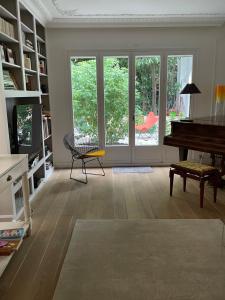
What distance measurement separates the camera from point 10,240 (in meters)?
2.28

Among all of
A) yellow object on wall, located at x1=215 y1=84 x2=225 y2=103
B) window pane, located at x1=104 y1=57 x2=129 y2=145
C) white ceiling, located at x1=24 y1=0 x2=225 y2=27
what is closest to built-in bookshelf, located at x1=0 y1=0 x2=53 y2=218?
white ceiling, located at x1=24 y1=0 x2=225 y2=27

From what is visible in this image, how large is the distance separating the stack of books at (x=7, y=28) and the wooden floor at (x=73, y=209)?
214 cm

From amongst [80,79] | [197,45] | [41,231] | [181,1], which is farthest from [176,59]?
[41,231]

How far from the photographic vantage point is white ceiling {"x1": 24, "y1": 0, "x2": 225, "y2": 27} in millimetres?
3719

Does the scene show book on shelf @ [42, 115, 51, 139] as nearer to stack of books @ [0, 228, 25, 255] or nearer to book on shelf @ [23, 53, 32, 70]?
book on shelf @ [23, 53, 32, 70]

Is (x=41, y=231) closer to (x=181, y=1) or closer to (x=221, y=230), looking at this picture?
(x=221, y=230)

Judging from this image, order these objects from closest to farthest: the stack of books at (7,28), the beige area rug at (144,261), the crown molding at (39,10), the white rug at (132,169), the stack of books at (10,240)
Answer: the beige area rug at (144,261), the stack of books at (10,240), the stack of books at (7,28), the crown molding at (39,10), the white rug at (132,169)

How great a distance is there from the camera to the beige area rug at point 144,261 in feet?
6.12

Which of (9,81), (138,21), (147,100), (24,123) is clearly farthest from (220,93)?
(9,81)

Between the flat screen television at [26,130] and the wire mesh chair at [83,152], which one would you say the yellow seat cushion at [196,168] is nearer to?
the wire mesh chair at [83,152]

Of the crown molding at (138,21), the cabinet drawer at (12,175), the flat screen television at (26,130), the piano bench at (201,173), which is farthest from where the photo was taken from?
the crown molding at (138,21)

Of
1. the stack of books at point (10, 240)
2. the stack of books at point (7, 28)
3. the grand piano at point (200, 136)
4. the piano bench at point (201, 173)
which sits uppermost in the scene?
the stack of books at point (7, 28)

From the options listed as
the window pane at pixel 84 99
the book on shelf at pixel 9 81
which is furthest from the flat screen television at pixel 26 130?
the window pane at pixel 84 99

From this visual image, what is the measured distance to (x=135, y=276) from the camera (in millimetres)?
2020
